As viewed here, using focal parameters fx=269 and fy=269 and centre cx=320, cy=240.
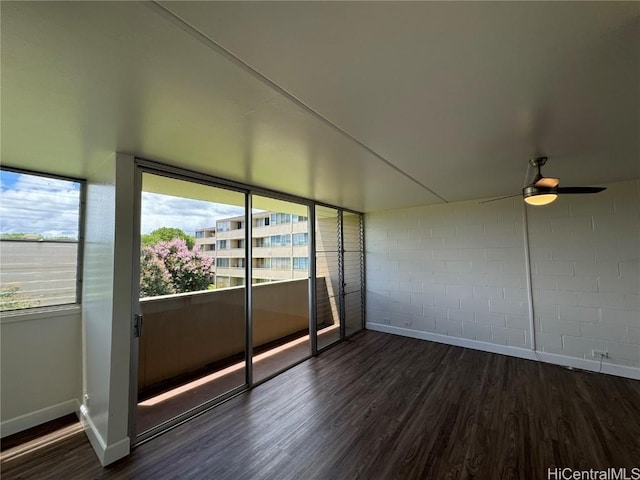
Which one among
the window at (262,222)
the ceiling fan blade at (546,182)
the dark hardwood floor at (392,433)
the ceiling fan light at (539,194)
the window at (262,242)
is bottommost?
the dark hardwood floor at (392,433)

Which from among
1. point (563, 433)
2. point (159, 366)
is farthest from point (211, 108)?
point (563, 433)

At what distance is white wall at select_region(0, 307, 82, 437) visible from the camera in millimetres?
2305

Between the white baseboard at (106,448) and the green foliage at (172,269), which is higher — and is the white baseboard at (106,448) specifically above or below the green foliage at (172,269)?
below

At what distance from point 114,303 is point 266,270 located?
5.59ft

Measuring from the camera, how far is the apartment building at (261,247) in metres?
2.89

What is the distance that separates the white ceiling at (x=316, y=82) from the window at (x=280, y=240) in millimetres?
1494

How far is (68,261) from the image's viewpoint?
2701mm

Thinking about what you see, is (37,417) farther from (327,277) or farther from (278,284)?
(327,277)

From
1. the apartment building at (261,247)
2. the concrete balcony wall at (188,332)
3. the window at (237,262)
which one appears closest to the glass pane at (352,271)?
the apartment building at (261,247)

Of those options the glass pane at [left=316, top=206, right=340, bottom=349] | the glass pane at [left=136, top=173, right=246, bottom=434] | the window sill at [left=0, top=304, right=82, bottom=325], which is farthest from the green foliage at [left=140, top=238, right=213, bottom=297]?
the glass pane at [left=316, top=206, right=340, bottom=349]

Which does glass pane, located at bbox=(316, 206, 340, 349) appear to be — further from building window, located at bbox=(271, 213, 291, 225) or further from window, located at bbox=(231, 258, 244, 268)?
window, located at bbox=(231, 258, 244, 268)

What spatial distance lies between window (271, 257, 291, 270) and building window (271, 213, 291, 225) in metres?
0.51

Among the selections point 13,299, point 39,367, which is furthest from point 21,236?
point 39,367

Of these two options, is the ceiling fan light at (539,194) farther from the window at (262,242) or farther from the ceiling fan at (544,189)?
the window at (262,242)
